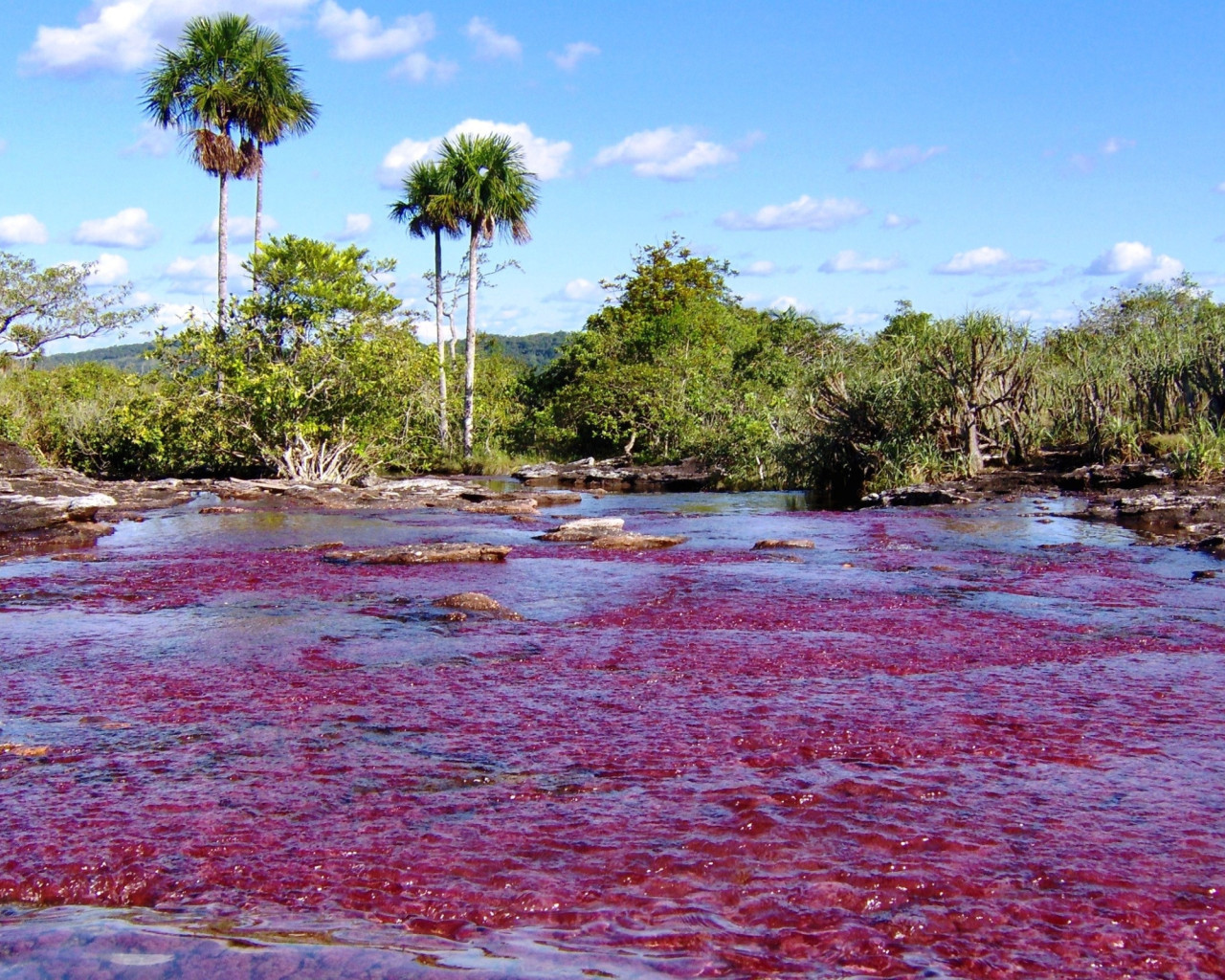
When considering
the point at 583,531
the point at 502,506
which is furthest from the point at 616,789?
the point at 502,506

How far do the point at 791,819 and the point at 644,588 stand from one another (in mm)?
6542

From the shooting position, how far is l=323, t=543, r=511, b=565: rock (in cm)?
1278

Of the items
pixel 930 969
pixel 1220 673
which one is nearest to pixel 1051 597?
pixel 1220 673

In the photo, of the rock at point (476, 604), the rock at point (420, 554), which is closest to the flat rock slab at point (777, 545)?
the rock at point (420, 554)

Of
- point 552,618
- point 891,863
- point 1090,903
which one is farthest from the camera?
point 552,618

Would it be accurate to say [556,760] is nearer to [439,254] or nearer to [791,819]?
[791,819]

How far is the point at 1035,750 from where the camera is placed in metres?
5.43

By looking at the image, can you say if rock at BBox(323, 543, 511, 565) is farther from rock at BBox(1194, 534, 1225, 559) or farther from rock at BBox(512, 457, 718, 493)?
rock at BBox(512, 457, 718, 493)

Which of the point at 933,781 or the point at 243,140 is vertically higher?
the point at 243,140

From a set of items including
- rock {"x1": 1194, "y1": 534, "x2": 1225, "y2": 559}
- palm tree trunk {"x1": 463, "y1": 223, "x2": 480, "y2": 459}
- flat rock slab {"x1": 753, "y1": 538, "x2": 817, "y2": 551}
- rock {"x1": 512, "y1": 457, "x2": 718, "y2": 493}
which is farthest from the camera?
palm tree trunk {"x1": 463, "y1": 223, "x2": 480, "y2": 459}

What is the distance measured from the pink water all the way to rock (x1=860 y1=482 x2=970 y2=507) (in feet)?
35.4

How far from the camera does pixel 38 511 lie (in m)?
16.3

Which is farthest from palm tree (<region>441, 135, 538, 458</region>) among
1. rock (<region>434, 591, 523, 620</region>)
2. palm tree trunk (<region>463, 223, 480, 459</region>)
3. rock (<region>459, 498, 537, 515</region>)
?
rock (<region>434, 591, 523, 620</region>)

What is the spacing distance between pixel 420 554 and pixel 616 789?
8.32m
